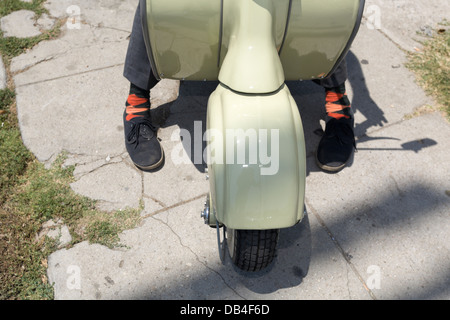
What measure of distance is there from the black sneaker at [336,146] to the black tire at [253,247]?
761 millimetres

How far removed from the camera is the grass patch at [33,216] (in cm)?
188

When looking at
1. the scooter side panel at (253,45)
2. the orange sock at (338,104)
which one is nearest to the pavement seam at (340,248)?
the orange sock at (338,104)

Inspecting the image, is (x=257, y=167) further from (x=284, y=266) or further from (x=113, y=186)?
(x=113, y=186)

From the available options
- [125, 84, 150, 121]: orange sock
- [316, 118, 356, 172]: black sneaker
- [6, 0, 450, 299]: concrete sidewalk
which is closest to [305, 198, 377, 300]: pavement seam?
[6, 0, 450, 299]: concrete sidewalk

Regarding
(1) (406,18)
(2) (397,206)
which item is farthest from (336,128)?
(1) (406,18)

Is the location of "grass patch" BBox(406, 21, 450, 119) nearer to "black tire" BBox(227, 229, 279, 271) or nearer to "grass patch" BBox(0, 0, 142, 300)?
"black tire" BBox(227, 229, 279, 271)

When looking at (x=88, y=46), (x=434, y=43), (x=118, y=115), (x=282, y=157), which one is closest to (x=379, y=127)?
(x=434, y=43)

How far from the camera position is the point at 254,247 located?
1.68 m

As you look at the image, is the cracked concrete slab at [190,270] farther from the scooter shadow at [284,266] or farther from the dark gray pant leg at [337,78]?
the dark gray pant leg at [337,78]

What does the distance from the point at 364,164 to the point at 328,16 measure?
1.01 metres

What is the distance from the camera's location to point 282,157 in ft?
4.80

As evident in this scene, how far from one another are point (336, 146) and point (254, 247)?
0.94m

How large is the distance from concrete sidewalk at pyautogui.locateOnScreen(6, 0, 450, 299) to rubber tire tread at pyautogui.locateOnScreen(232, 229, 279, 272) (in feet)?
0.55

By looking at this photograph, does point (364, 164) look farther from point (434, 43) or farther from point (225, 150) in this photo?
point (434, 43)
